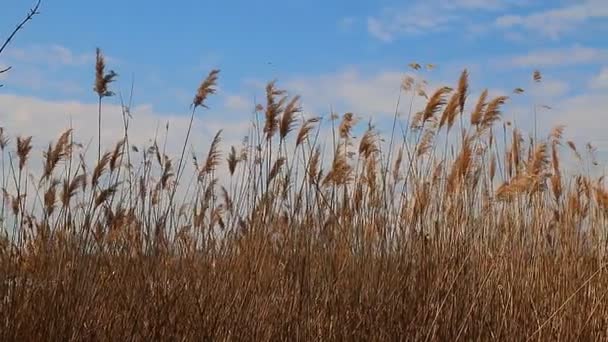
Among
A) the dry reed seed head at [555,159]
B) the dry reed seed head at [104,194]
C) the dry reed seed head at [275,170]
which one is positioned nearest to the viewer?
the dry reed seed head at [104,194]

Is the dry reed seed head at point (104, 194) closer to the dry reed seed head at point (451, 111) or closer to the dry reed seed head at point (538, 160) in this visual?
the dry reed seed head at point (451, 111)

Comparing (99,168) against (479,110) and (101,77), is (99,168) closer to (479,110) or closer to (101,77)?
(101,77)

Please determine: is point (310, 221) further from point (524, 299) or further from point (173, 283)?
point (524, 299)

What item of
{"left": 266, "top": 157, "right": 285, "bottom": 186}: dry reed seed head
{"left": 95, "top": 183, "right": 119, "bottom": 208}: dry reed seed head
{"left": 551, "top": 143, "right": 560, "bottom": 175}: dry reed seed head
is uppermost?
{"left": 551, "top": 143, "right": 560, "bottom": 175}: dry reed seed head

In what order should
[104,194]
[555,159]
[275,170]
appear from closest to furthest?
1. [104,194]
2. [275,170]
3. [555,159]

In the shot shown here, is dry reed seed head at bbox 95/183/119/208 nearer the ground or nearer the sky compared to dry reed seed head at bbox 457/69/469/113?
nearer the ground

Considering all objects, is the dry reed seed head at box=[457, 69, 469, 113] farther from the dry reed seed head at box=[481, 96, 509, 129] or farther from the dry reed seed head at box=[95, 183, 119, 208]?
the dry reed seed head at box=[95, 183, 119, 208]

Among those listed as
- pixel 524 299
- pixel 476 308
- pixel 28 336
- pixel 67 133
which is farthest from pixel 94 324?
pixel 524 299

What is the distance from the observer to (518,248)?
3973 mm

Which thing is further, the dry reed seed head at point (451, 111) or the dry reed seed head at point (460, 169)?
the dry reed seed head at point (451, 111)

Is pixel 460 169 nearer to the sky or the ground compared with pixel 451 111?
nearer to the ground

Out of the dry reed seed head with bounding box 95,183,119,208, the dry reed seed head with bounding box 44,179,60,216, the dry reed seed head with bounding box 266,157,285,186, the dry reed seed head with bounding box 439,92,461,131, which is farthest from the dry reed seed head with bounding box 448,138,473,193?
the dry reed seed head with bounding box 44,179,60,216

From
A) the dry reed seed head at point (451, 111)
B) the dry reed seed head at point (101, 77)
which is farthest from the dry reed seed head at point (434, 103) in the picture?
the dry reed seed head at point (101, 77)

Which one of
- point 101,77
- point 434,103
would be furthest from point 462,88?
point 101,77
